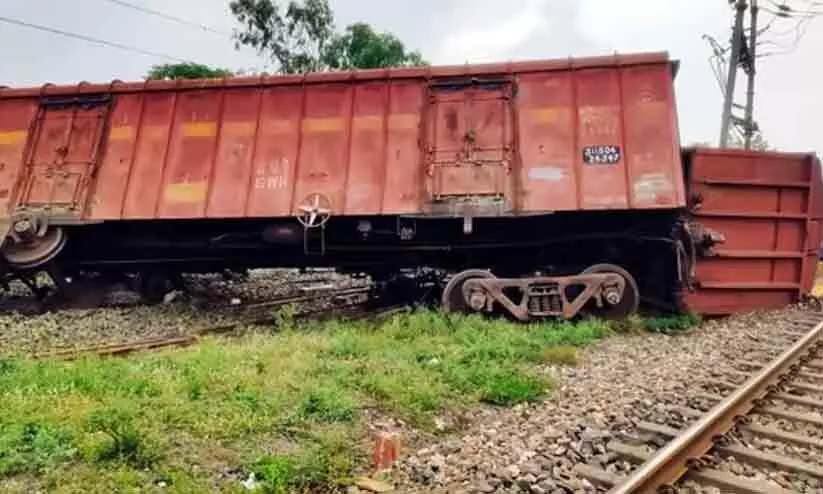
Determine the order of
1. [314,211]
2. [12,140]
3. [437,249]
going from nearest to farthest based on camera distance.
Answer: [314,211] → [437,249] → [12,140]

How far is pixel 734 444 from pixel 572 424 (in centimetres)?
106

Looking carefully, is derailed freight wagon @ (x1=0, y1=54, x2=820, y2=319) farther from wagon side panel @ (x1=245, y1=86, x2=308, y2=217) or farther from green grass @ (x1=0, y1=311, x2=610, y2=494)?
green grass @ (x1=0, y1=311, x2=610, y2=494)

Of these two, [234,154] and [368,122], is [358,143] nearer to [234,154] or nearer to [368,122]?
Result: [368,122]

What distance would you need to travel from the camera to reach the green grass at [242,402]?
162 inches

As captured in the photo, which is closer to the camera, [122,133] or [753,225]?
[753,225]

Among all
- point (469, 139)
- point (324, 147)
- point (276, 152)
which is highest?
point (469, 139)

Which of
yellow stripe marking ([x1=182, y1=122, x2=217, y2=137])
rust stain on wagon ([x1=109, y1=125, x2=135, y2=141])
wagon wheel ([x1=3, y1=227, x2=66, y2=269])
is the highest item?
yellow stripe marking ([x1=182, y1=122, x2=217, y2=137])

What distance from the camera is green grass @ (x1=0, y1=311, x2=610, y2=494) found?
4105 mm

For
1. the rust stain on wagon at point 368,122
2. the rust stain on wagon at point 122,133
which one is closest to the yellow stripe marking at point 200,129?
the rust stain on wagon at point 122,133

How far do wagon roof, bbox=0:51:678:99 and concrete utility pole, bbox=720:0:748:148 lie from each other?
642 inches

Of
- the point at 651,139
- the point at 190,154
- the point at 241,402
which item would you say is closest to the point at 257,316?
the point at 190,154

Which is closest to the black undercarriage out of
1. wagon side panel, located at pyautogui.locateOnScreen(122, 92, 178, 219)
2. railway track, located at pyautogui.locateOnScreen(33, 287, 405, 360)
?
wagon side panel, located at pyautogui.locateOnScreen(122, 92, 178, 219)

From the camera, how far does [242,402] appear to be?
5270 mm

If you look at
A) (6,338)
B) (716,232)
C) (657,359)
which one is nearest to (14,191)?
(6,338)
